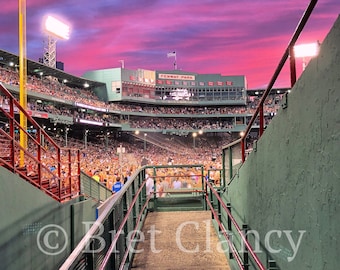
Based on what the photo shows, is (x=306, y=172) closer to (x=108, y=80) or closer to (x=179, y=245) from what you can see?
(x=179, y=245)

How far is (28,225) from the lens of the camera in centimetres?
543

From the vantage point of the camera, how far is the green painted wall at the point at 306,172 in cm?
252

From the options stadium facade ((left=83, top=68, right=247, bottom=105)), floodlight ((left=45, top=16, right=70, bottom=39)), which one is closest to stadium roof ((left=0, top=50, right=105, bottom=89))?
stadium facade ((left=83, top=68, right=247, bottom=105))

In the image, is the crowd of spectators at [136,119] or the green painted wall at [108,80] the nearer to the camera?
the crowd of spectators at [136,119]

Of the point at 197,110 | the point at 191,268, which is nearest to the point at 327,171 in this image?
the point at 191,268

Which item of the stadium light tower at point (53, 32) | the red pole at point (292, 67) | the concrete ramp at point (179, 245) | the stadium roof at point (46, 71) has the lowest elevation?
the concrete ramp at point (179, 245)

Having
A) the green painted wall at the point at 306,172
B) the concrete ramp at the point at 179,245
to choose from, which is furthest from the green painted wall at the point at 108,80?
the green painted wall at the point at 306,172

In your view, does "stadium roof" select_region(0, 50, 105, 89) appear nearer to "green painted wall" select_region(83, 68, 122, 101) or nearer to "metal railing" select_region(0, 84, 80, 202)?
"green painted wall" select_region(83, 68, 122, 101)

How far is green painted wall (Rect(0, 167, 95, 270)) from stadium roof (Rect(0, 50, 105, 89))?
103 ft

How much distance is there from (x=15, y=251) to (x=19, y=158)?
11.5 ft

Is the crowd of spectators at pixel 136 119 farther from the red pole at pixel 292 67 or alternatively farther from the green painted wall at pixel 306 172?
the red pole at pixel 292 67

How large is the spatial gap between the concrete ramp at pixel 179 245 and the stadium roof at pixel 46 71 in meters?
32.2

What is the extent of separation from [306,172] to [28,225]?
172 inches

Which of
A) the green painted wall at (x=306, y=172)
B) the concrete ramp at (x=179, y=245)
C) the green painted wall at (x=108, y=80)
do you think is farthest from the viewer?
the green painted wall at (x=108, y=80)
